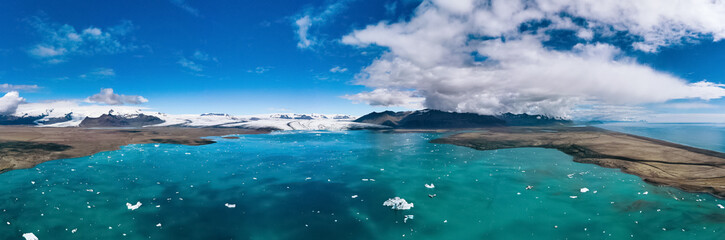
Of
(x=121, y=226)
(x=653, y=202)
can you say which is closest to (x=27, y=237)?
(x=121, y=226)

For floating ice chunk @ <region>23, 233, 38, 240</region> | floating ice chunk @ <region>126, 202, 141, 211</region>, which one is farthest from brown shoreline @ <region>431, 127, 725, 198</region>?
floating ice chunk @ <region>23, 233, 38, 240</region>

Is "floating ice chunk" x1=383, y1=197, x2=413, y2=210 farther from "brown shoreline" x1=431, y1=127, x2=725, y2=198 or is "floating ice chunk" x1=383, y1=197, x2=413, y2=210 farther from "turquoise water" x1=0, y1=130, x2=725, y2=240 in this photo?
"brown shoreline" x1=431, y1=127, x2=725, y2=198

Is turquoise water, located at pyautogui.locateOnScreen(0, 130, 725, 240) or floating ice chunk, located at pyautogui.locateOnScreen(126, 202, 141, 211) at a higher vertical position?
floating ice chunk, located at pyautogui.locateOnScreen(126, 202, 141, 211)

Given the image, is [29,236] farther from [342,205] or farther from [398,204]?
[398,204]

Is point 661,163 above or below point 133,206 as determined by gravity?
above

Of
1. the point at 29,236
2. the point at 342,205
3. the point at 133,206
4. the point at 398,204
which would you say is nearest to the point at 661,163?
the point at 398,204

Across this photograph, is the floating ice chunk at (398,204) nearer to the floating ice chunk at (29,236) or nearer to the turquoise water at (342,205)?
the turquoise water at (342,205)
